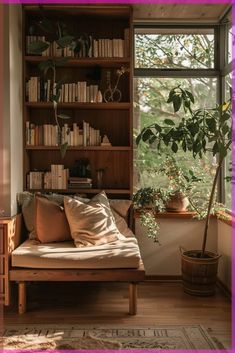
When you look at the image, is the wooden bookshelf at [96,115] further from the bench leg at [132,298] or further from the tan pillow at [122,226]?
the bench leg at [132,298]

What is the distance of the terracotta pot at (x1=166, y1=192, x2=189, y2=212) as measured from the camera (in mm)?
3777

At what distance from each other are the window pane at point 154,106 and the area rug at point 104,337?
1.78 metres

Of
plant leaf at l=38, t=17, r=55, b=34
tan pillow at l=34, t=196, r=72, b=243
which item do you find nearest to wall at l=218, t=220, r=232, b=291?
tan pillow at l=34, t=196, r=72, b=243

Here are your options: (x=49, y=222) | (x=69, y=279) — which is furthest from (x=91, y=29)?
(x=69, y=279)

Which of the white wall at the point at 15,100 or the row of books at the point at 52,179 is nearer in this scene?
the white wall at the point at 15,100

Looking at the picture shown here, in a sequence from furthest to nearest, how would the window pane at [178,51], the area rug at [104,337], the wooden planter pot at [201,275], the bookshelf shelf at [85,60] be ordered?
the window pane at [178,51] < the bookshelf shelf at [85,60] < the wooden planter pot at [201,275] < the area rug at [104,337]

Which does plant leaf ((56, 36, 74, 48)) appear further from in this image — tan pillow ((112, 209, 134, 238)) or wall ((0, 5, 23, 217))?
tan pillow ((112, 209, 134, 238))

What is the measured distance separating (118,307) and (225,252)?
47.4 inches

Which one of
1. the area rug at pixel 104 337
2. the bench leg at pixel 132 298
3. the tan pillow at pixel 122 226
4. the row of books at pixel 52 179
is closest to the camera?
the area rug at pixel 104 337

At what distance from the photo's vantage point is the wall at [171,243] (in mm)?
3814

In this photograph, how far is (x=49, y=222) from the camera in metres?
3.22

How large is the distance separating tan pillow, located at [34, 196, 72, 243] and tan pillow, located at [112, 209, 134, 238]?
0.52m

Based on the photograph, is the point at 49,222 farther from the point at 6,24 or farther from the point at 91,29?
the point at 91,29

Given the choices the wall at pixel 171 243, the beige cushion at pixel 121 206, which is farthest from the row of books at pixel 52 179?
the wall at pixel 171 243
